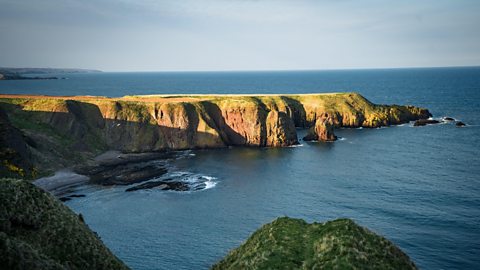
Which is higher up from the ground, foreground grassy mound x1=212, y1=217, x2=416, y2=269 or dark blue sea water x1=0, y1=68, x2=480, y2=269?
foreground grassy mound x1=212, y1=217, x2=416, y2=269

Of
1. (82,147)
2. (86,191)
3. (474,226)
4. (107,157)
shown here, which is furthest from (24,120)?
(474,226)

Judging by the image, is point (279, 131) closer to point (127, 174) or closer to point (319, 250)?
point (127, 174)

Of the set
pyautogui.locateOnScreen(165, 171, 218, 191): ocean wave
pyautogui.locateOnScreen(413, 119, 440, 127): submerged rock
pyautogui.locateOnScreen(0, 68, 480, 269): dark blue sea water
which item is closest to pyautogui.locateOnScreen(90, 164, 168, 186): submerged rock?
pyautogui.locateOnScreen(165, 171, 218, 191): ocean wave

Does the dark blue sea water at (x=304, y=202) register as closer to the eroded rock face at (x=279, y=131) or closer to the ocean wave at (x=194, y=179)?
the ocean wave at (x=194, y=179)

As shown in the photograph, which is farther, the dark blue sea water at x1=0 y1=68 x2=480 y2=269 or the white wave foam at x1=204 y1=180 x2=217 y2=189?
the white wave foam at x1=204 y1=180 x2=217 y2=189

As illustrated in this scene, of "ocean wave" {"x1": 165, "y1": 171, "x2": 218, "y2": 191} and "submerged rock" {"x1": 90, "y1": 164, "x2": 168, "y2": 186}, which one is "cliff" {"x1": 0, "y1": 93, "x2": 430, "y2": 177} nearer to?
"submerged rock" {"x1": 90, "y1": 164, "x2": 168, "y2": 186}

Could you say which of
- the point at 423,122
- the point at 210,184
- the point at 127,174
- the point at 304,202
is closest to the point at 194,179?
the point at 210,184

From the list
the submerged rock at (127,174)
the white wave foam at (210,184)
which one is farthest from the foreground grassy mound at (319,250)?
the submerged rock at (127,174)
